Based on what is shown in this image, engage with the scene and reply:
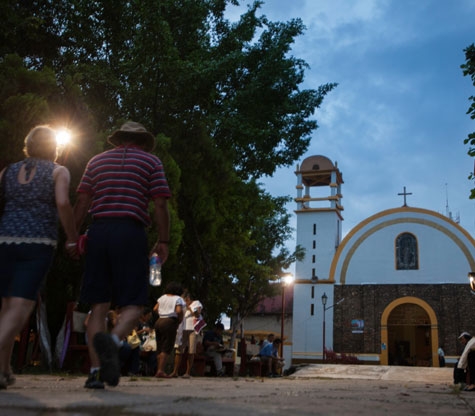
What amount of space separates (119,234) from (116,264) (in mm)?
198

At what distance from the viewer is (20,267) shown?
3.59 m

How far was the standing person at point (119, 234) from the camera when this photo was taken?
354cm

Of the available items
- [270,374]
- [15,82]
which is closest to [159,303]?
[15,82]

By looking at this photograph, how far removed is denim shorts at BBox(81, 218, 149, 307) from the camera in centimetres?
354

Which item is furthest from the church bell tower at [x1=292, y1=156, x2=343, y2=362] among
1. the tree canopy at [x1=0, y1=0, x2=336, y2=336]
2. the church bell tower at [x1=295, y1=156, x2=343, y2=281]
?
the tree canopy at [x1=0, y1=0, x2=336, y2=336]

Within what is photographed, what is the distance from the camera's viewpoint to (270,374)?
15.1m

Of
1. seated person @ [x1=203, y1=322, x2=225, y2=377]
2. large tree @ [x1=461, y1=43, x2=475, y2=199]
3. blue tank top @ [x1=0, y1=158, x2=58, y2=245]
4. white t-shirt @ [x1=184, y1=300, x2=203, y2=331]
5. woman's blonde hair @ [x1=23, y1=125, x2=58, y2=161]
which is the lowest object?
seated person @ [x1=203, y1=322, x2=225, y2=377]

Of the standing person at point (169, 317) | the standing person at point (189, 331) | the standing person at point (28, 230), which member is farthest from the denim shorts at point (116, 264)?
the standing person at point (189, 331)

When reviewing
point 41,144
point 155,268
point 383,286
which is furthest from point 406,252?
point 41,144

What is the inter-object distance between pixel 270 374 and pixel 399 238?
64.3 ft

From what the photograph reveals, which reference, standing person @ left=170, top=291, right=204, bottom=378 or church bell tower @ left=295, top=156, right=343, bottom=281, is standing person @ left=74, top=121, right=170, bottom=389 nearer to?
standing person @ left=170, top=291, right=204, bottom=378

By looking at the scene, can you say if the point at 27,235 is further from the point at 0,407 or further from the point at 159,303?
the point at 159,303

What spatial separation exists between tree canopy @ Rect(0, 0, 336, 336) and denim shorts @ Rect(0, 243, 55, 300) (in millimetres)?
6884

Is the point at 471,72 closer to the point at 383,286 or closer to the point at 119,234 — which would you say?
the point at 119,234
